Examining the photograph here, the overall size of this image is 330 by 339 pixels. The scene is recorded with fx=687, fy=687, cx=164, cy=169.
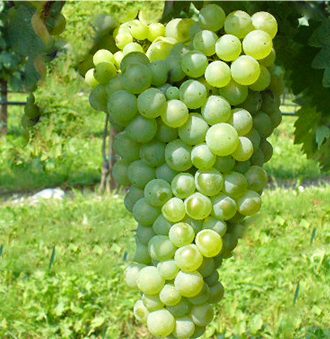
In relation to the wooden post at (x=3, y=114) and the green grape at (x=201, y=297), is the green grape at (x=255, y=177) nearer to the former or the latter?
the green grape at (x=201, y=297)

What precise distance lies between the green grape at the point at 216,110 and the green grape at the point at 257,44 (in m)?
0.06

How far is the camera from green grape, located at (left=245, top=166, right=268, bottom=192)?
775 millimetres

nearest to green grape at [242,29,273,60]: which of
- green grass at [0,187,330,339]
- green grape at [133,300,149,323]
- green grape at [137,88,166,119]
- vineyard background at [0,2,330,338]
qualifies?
green grape at [137,88,166,119]

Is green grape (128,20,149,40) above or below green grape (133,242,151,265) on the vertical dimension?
above

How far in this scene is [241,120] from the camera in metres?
0.74

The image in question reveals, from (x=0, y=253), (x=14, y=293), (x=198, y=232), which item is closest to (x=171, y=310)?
(x=198, y=232)

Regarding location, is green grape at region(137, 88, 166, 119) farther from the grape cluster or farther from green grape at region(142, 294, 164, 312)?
green grape at region(142, 294, 164, 312)

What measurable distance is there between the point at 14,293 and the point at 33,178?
288 centimetres

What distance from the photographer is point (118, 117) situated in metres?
0.75

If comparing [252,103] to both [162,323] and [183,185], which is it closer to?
[183,185]

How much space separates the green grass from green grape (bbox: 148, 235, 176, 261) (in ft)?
6.73

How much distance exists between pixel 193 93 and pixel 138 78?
2.5 inches

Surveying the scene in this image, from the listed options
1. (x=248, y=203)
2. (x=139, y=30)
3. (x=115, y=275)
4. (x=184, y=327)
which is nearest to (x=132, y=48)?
(x=139, y=30)

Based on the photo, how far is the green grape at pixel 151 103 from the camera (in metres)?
0.73
